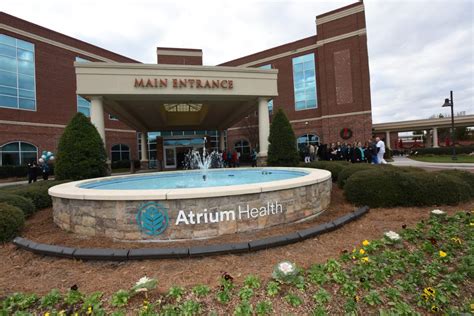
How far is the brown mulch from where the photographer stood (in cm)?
305

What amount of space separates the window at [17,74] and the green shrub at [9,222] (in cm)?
2227

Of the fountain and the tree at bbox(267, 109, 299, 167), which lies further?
the tree at bbox(267, 109, 299, 167)

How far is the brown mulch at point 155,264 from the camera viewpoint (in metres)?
3.05

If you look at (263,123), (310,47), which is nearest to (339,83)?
(310,47)

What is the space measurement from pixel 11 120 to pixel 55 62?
24.8ft

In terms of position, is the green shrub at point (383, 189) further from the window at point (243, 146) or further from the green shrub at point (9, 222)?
the window at point (243, 146)

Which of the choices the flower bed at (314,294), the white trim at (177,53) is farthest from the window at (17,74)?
the flower bed at (314,294)

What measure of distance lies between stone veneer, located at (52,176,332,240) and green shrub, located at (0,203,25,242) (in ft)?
3.02

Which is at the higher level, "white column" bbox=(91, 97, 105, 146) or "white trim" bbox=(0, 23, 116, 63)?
"white trim" bbox=(0, 23, 116, 63)

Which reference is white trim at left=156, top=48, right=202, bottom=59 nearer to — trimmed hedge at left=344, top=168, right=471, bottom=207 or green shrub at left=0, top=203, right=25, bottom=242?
green shrub at left=0, top=203, right=25, bottom=242

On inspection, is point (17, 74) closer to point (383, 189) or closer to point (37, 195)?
point (37, 195)

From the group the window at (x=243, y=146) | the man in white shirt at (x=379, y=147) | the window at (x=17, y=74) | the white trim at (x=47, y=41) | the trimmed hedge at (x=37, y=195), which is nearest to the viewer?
the trimmed hedge at (x=37, y=195)

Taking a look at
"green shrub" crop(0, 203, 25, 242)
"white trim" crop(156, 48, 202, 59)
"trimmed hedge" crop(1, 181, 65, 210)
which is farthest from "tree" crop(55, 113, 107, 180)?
"white trim" crop(156, 48, 202, 59)

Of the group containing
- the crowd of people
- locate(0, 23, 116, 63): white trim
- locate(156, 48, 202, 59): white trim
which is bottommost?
the crowd of people
